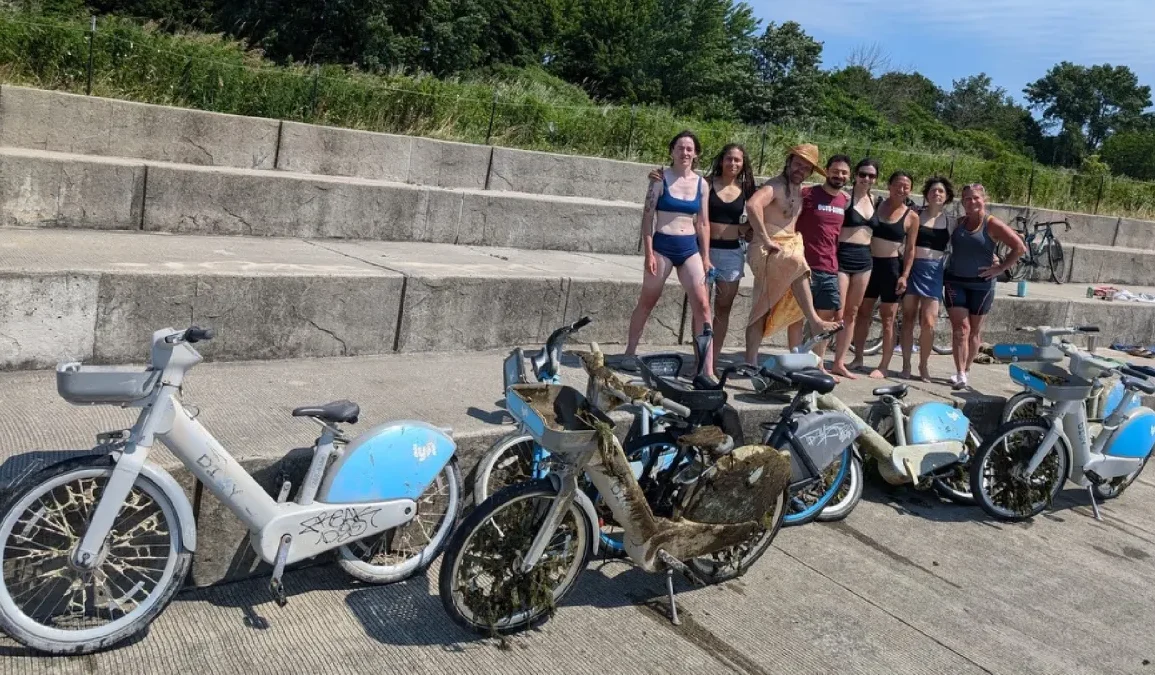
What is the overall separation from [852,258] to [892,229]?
50cm

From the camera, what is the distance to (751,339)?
24.7 ft

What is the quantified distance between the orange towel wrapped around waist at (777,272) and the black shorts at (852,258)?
447 mm

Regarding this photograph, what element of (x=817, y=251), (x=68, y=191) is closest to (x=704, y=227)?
(x=817, y=251)

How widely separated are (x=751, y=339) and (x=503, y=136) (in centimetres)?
637

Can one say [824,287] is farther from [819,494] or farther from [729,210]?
[819,494]

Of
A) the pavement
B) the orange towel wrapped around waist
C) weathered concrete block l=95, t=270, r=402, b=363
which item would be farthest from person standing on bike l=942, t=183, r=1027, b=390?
weathered concrete block l=95, t=270, r=402, b=363

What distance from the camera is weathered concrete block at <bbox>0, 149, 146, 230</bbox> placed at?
7172 millimetres

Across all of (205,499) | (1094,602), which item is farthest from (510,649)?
(1094,602)

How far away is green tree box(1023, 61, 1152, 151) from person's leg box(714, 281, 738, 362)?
6892cm

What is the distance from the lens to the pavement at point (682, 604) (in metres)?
3.89

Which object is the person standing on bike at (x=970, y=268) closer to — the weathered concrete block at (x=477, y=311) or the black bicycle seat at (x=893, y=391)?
the black bicycle seat at (x=893, y=391)

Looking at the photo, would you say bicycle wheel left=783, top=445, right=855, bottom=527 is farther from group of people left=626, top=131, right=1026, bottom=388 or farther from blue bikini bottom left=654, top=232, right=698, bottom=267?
blue bikini bottom left=654, top=232, right=698, bottom=267

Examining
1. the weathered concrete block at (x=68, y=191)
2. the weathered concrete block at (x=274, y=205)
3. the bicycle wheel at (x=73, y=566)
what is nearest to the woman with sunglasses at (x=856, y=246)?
the weathered concrete block at (x=274, y=205)

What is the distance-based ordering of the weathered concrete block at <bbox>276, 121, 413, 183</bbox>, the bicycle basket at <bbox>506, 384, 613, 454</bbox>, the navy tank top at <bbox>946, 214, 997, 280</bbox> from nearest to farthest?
the bicycle basket at <bbox>506, 384, 613, 454</bbox>
the navy tank top at <bbox>946, 214, 997, 280</bbox>
the weathered concrete block at <bbox>276, 121, 413, 183</bbox>
